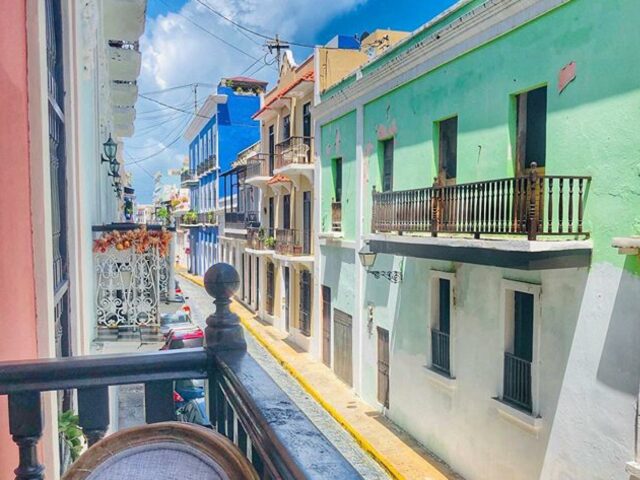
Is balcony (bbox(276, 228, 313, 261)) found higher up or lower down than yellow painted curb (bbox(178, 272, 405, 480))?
higher up

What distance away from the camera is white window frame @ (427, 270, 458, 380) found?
8125 mm

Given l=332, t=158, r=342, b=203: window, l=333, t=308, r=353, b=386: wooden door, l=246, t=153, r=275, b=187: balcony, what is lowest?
l=333, t=308, r=353, b=386: wooden door

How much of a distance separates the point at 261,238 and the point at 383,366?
991 centimetres

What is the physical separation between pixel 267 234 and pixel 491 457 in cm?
1347

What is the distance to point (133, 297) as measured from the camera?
5.36 meters

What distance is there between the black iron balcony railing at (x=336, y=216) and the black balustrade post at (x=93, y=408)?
1148cm

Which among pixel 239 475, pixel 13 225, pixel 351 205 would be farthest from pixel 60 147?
pixel 351 205

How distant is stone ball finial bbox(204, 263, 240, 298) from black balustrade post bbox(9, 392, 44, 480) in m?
0.58

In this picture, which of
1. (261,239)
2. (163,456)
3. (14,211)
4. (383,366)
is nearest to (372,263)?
(383,366)

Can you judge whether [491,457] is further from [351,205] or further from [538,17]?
[351,205]

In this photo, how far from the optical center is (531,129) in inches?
269

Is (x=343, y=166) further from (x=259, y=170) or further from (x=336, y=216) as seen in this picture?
(x=259, y=170)

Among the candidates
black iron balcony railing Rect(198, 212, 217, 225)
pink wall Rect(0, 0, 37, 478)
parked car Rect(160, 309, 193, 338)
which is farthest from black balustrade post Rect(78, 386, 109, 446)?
black iron balcony railing Rect(198, 212, 217, 225)

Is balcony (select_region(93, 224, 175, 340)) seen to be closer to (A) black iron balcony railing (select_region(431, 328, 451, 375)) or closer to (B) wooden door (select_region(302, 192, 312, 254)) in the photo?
(A) black iron balcony railing (select_region(431, 328, 451, 375))
